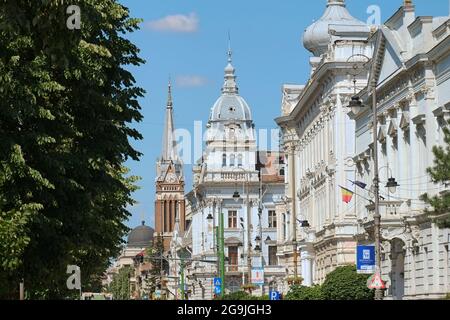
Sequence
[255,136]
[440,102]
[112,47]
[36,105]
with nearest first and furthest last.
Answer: [36,105] < [112,47] < [440,102] < [255,136]

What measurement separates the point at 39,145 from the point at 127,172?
94.9 feet

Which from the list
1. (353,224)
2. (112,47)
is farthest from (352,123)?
(112,47)

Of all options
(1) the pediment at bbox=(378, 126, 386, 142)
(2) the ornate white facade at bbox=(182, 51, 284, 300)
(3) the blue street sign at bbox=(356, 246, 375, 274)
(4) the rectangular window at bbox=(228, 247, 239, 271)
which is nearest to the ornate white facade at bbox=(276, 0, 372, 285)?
(1) the pediment at bbox=(378, 126, 386, 142)

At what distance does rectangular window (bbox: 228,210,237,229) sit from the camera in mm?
152000

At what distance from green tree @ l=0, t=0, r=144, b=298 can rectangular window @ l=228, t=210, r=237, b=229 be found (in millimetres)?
117069

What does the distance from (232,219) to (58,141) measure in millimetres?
123493

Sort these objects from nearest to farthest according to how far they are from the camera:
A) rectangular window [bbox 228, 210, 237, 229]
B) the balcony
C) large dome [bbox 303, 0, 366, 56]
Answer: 1. the balcony
2. large dome [bbox 303, 0, 366, 56]
3. rectangular window [bbox 228, 210, 237, 229]

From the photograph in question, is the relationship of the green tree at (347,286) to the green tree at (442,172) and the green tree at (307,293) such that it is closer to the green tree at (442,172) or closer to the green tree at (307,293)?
the green tree at (307,293)

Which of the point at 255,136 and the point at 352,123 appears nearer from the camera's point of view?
the point at 352,123

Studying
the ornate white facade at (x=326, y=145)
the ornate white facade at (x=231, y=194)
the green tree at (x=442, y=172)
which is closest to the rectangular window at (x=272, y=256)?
the ornate white facade at (x=231, y=194)

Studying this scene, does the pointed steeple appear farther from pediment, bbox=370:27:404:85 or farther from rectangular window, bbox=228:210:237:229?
pediment, bbox=370:27:404:85

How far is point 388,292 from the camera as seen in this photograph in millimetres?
57594
